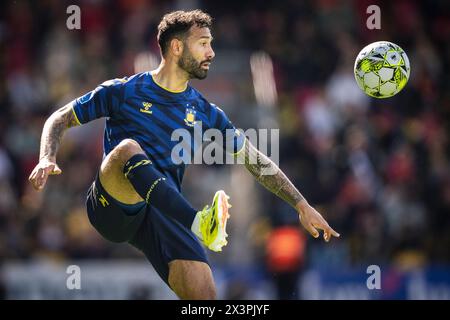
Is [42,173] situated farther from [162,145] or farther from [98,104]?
[162,145]

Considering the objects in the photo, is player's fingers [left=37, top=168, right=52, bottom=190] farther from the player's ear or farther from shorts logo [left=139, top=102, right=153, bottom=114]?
the player's ear

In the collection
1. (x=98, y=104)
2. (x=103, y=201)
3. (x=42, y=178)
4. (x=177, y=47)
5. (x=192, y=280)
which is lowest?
(x=192, y=280)

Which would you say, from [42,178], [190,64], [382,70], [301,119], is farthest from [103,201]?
[301,119]

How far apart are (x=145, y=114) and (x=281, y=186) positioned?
127 centimetres

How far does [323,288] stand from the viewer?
40.0 ft

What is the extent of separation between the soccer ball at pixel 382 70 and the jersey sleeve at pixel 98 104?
2238mm

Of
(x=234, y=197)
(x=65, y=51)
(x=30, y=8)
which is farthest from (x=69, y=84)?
(x=234, y=197)

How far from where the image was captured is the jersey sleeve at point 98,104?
7.41m

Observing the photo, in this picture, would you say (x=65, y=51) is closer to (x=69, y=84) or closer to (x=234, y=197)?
(x=69, y=84)

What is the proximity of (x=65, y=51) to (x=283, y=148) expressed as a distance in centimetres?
428

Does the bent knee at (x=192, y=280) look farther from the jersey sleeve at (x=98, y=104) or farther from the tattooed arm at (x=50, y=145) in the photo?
the jersey sleeve at (x=98, y=104)

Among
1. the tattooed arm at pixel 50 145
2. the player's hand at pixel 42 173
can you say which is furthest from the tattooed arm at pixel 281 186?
the player's hand at pixel 42 173

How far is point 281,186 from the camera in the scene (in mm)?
7547

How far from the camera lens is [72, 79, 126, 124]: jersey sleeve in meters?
7.41
